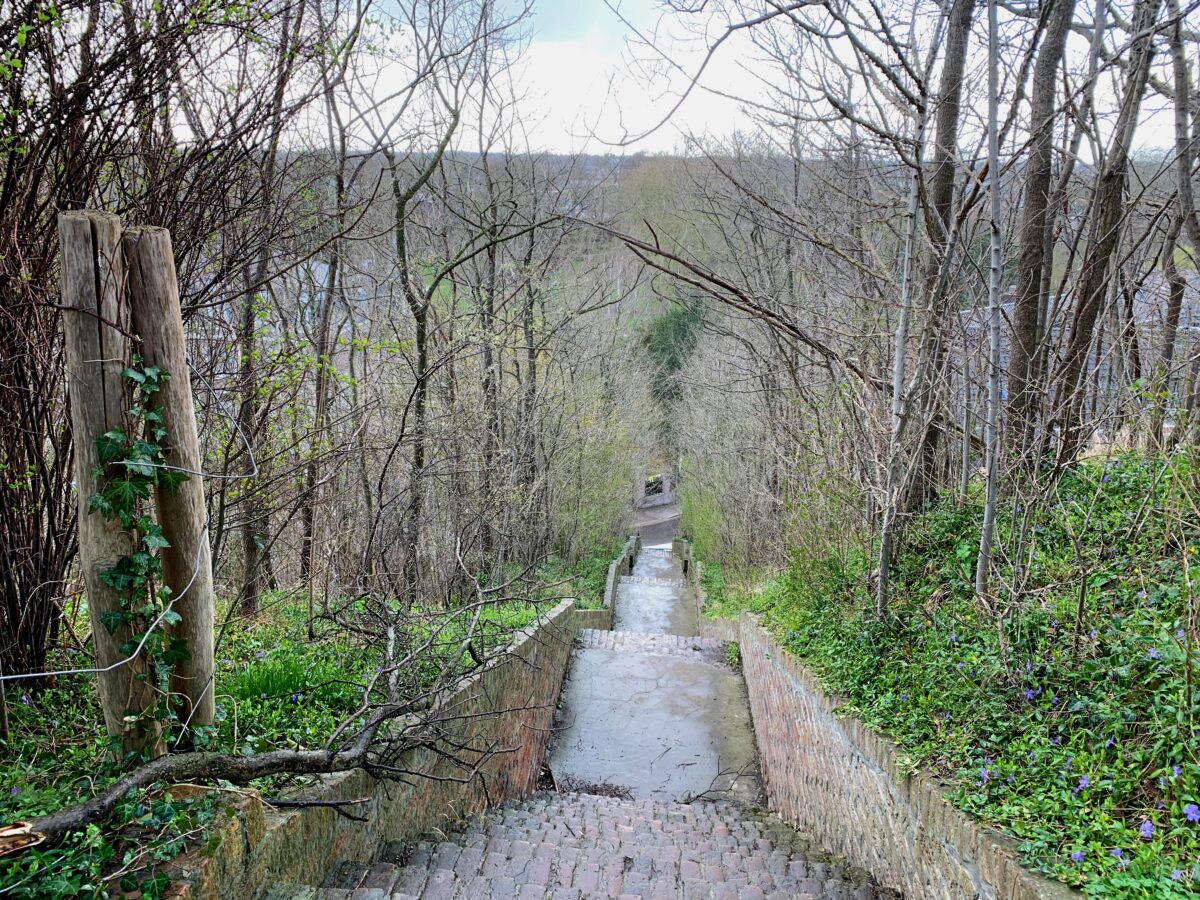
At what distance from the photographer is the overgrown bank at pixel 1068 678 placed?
2768 millimetres

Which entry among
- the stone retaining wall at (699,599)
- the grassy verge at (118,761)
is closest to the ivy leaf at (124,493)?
the grassy verge at (118,761)

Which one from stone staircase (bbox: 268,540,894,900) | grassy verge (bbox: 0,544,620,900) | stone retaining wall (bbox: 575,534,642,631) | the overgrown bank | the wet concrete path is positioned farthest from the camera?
stone retaining wall (bbox: 575,534,642,631)

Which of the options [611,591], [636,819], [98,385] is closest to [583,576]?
[611,591]

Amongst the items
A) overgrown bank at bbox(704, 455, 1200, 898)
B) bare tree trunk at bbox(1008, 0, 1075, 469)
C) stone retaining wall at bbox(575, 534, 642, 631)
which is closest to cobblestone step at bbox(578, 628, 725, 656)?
stone retaining wall at bbox(575, 534, 642, 631)

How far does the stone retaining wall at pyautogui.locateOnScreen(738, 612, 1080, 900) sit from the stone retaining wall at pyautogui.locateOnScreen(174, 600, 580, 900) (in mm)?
2080

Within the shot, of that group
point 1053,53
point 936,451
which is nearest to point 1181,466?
point 936,451

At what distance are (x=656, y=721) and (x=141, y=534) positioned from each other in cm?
668

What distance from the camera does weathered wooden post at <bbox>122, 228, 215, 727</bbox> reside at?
2859mm

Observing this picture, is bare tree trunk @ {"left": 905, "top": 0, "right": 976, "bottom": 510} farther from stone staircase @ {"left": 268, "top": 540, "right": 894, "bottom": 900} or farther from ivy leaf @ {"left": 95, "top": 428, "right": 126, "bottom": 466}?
ivy leaf @ {"left": 95, "top": 428, "right": 126, "bottom": 466}

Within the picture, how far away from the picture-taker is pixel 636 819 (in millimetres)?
5641

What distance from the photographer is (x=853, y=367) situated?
5.39 metres

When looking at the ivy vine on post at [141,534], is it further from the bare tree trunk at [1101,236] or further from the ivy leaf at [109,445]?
the bare tree trunk at [1101,236]

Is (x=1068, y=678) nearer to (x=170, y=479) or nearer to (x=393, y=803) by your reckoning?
(x=393, y=803)

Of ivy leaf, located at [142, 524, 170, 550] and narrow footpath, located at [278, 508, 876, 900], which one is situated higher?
ivy leaf, located at [142, 524, 170, 550]
